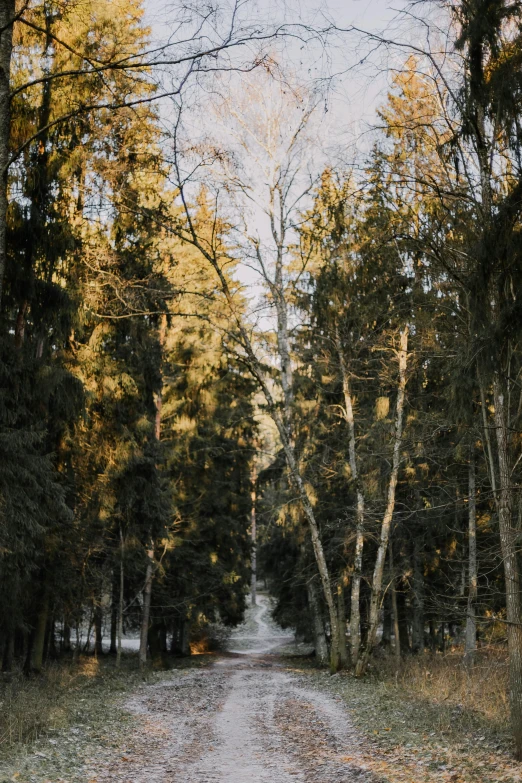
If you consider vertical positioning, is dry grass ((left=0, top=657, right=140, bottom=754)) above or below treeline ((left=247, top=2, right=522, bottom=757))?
below

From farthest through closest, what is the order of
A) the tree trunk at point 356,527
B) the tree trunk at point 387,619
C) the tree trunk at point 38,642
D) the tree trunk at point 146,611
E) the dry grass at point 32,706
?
1. the tree trunk at point 387,619
2. the tree trunk at point 146,611
3. the tree trunk at point 356,527
4. the tree trunk at point 38,642
5. the dry grass at point 32,706

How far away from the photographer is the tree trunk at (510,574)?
6742mm

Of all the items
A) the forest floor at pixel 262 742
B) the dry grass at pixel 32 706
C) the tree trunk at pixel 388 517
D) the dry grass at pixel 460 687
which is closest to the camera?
the forest floor at pixel 262 742

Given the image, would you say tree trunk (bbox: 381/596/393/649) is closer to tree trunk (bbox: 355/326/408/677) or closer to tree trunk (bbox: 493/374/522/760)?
tree trunk (bbox: 355/326/408/677)

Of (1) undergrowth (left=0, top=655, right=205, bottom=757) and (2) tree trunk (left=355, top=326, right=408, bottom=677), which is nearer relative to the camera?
(1) undergrowth (left=0, top=655, right=205, bottom=757)

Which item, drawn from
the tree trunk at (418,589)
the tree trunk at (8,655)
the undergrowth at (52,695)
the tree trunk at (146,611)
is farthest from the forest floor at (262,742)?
the tree trunk at (418,589)

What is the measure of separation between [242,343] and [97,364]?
137 inches

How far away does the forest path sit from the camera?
6.37m

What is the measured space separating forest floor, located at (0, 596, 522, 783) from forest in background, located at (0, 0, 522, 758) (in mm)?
934

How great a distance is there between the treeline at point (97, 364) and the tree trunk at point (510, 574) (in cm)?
561

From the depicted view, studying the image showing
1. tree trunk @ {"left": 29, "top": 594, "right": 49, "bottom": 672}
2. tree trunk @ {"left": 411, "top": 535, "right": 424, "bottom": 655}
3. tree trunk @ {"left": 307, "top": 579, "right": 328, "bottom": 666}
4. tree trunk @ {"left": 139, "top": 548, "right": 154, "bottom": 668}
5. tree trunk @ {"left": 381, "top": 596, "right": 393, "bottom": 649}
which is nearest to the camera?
tree trunk @ {"left": 29, "top": 594, "right": 49, "bottom": 672}

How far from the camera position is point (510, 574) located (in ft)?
22.9

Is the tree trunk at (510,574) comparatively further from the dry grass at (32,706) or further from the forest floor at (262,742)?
the dry grass at (32,706)

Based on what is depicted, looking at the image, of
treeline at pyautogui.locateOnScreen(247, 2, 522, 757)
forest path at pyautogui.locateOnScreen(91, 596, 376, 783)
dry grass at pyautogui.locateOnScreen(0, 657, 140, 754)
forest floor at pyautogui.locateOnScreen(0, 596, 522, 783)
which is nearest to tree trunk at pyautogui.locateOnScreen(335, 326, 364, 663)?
treeline at pyautogui.locateOnScreen(247, 2, 522, 757)
